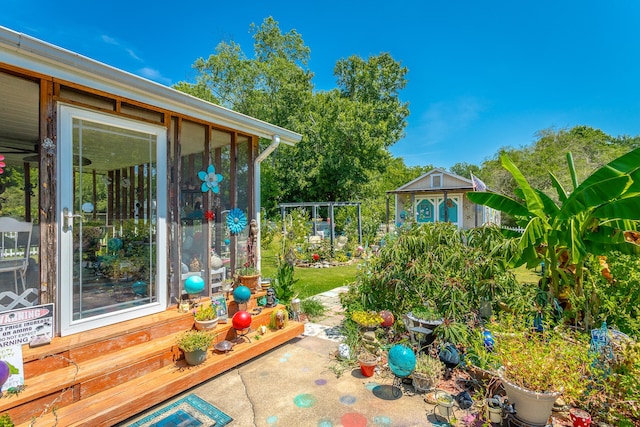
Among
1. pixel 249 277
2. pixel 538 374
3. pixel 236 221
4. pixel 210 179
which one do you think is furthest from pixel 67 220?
pixel 538 374

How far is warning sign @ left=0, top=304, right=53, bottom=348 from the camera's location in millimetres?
2689

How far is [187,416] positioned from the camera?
2.83 metres

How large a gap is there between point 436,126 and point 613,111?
15264mm

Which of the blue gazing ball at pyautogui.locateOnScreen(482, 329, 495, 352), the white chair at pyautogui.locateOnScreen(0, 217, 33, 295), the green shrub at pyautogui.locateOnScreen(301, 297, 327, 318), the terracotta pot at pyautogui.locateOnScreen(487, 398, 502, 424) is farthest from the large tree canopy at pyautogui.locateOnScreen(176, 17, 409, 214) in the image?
the terracotta pot at pyautogui.locateOnScreen(487, 398, 502, 424)

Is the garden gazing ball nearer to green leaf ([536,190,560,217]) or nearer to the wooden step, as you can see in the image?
the wooden step

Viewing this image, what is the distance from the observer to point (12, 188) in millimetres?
4605

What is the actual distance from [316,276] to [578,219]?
663 centimetres

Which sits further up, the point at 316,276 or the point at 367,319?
the point at 367,319

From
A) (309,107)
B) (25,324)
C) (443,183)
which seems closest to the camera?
(25,324)

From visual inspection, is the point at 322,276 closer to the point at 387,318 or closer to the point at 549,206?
the point at 387,318

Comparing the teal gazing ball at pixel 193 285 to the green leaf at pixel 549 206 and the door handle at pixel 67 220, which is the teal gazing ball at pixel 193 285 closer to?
the door handle at pixel 67 220

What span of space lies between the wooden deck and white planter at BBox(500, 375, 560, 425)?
288 cm

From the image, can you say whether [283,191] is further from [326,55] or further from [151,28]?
[326,55]

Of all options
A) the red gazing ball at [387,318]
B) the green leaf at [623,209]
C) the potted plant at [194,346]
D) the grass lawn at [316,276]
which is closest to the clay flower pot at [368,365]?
the red gazing ball at [387,318]
